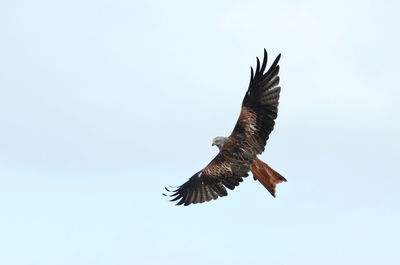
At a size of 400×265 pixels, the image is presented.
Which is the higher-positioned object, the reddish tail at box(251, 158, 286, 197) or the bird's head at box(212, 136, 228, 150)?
the bird's head at box(212, 136, 228, 150)

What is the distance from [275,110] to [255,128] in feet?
2.25

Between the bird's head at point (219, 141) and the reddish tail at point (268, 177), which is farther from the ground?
the bird's head at point (219, 141)

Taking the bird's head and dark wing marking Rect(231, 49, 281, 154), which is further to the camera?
the bird's head

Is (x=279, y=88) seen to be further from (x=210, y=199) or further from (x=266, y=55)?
(x=210, y=199)

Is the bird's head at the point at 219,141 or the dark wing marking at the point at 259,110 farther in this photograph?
the bird's head at the point at 219,141

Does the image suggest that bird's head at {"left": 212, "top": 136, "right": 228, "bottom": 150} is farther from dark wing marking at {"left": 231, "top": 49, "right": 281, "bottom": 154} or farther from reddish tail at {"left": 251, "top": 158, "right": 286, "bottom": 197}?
reddish tail at {"left": 251, "top": 158, "right": 286, "bottom": 197}

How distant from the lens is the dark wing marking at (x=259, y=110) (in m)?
24.5

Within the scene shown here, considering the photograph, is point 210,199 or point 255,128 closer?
point 255,128

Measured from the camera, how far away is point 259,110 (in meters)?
24.6

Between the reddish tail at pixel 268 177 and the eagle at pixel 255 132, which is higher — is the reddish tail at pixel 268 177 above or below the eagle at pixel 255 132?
below

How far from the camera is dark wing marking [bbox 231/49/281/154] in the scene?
24469mm

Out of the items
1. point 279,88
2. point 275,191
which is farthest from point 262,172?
point 279,88

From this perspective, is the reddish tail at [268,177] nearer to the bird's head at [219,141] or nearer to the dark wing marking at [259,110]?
the dark wing marking at [259,110]

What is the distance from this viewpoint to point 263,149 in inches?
977
